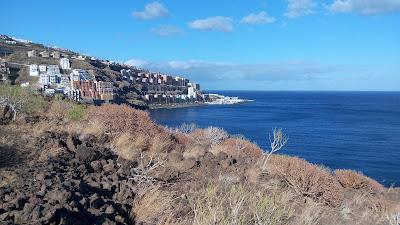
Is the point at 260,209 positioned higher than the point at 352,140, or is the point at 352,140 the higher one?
the point at 260,209

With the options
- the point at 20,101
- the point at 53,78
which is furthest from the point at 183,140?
the point at 53,78

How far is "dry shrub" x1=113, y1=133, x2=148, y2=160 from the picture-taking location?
9105 millimetres

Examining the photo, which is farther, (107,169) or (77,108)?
(77,108)

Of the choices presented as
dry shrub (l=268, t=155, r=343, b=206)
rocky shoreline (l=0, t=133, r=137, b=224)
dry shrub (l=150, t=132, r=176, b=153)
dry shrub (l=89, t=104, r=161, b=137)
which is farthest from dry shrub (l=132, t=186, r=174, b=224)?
dry shrub (l=268, t=155, r=343, b=206)

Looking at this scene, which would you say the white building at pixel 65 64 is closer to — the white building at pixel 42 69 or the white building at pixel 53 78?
the white building at pixel 42 69

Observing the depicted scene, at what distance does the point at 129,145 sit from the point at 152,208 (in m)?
4.66

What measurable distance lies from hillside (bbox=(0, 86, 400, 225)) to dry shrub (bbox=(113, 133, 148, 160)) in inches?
1.0

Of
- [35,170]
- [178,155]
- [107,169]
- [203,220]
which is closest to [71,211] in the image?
[203,220]

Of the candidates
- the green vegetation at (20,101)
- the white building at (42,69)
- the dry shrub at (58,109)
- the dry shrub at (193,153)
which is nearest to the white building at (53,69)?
the white building at (42,69)

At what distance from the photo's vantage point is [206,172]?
30.2ft

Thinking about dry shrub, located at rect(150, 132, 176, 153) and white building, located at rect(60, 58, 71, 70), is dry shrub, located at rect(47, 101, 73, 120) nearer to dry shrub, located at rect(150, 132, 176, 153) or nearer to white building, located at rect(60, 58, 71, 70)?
dry shrub, located at rect(150, 132, 176, 153)

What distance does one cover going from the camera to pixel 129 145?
33.6 feet

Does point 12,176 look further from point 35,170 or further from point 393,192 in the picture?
point 393,192

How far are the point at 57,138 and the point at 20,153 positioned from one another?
1281mm
